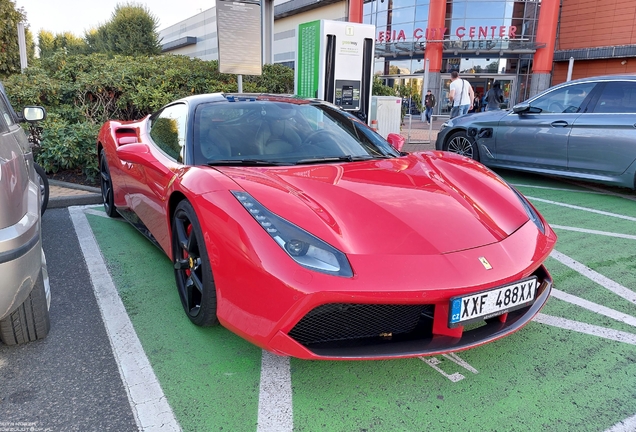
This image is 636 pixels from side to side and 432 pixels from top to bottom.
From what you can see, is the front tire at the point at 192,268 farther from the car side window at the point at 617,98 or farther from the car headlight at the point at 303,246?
the car side window at the point at 617,98

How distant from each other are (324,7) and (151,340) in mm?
28665

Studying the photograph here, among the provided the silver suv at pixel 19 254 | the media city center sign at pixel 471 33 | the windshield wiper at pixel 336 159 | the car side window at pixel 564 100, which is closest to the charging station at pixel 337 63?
the car side window at pixel 564 100

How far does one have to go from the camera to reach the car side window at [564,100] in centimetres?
598

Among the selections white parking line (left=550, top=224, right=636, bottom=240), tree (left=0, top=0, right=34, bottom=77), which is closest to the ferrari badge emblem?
white parking line (left=550, top=224, right=636, bottom=240)

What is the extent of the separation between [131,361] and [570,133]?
19.0ft

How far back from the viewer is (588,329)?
2639 mm

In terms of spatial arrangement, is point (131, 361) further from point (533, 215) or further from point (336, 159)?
point (533, 215)

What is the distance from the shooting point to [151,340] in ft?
8.15

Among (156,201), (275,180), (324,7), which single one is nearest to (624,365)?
(275,180)

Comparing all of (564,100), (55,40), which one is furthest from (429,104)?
(55,40)

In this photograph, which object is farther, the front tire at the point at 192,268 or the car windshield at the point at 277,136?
the car windshield at the point at 277,136

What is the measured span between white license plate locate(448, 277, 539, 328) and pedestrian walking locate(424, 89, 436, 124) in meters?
16.8

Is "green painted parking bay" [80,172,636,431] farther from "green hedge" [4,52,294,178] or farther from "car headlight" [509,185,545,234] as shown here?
"green hedge" [4,52,294,178]

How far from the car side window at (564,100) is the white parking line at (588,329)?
4265 millimetres
